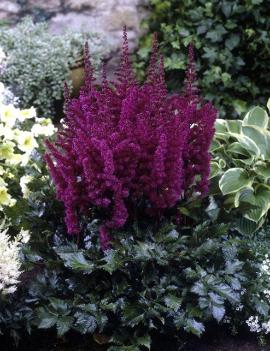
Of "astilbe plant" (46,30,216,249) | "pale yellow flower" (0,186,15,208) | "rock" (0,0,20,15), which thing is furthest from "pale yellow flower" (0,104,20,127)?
"rock" (0,0,20,15)

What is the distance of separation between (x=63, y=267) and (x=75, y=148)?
25.9 inches

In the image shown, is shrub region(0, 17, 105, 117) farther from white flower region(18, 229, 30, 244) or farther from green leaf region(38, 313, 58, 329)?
green leaf region(38, 313, 58, 329)

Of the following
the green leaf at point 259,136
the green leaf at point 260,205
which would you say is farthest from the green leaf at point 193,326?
the green leaf at point 259,136

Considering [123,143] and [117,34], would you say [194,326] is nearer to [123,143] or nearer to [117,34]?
[123,143]

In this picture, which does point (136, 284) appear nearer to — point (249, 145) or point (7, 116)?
point (249, 145)

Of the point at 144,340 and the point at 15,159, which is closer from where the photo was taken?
the point at 144,340

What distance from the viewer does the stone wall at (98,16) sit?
605cm

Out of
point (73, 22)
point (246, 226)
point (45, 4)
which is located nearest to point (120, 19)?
point (73, 22)

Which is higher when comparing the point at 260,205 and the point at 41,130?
the point at 41,130

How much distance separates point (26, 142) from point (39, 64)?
1.88 m

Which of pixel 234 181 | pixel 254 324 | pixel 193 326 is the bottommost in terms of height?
pixel 254 324

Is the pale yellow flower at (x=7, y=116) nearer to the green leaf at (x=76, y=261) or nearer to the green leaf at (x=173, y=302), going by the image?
the green leaf at (x=76, y=261)

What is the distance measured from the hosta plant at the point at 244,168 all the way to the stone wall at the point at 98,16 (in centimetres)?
236

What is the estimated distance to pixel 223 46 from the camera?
582cm
